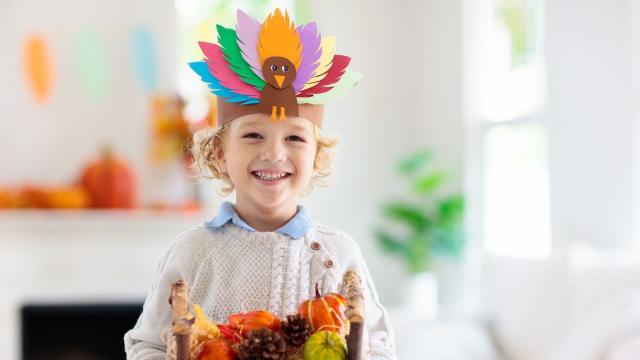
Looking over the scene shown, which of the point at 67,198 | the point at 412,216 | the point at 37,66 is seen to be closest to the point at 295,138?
the point at 412,216

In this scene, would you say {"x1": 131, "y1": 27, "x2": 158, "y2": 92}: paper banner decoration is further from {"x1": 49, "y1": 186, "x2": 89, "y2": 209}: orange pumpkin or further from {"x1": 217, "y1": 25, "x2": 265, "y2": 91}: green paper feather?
{"x1": 217, "y1": 25, "x2": 265, "y2": 91}: green paper feather

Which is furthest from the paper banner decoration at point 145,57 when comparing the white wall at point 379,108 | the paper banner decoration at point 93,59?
the white wall at point 379,108

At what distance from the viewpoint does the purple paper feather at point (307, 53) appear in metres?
1.08

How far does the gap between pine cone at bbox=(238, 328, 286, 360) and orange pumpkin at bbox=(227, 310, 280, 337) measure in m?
0.03

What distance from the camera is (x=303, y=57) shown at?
3.54 feet

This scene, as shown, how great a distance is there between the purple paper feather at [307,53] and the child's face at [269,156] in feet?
0.19

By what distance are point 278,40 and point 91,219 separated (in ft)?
10.8

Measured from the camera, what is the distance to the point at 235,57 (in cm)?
107

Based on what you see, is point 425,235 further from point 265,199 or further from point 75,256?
point 265,199

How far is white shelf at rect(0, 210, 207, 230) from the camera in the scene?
13.6ft

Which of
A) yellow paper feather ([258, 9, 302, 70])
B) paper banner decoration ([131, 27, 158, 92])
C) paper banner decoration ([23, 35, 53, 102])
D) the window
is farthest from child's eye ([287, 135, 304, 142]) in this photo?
paper banner decoration ([23, 35, 53, 102])

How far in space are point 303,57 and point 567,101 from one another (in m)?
2.67

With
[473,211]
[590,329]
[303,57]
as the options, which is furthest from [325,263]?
[473,211]

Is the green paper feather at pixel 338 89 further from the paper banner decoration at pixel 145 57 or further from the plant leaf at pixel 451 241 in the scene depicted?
the paper banner decoration at pixel 145 57
